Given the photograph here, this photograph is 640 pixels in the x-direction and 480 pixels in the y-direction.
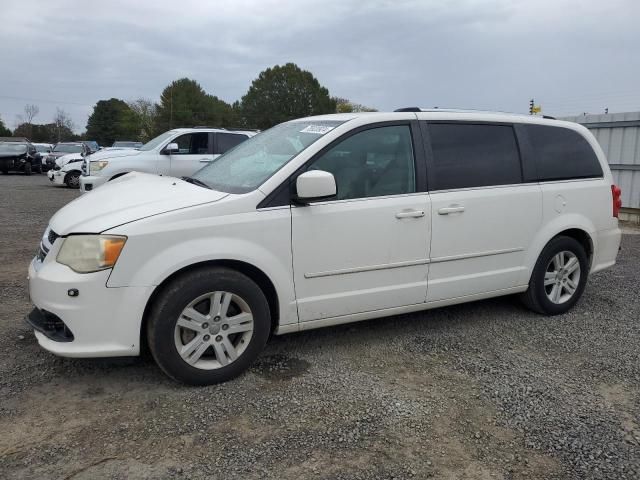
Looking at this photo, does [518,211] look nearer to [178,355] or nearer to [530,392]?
[530,392]

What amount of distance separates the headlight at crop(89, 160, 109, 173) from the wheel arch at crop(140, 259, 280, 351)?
8.31 metres

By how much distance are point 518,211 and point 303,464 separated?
2831 mm

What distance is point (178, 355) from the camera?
3.21m

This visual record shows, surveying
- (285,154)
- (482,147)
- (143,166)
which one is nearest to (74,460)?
(285,154)

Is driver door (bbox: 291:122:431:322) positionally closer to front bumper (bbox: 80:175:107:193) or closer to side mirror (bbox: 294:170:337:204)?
side mirror (bbox: 294:170:337:204)

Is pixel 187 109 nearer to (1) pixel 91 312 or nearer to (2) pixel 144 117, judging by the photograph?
(2) pixel 144 117

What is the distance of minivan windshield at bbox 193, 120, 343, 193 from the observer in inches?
144

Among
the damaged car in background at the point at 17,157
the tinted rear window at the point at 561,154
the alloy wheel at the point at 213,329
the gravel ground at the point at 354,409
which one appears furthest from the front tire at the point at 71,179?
the tinted rear window at the point at 561,154

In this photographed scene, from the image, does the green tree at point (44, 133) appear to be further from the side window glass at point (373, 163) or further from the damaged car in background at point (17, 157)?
the side window glass at point (373, 163)

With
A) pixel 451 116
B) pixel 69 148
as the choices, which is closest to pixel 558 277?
pixel 451 116

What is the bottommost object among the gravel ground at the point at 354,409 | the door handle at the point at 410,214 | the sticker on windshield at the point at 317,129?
the gravel ground at the point at 354,409

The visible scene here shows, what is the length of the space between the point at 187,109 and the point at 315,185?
66.0 metres

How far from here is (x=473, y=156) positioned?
4.31 metres

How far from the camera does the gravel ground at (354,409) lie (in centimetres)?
260
